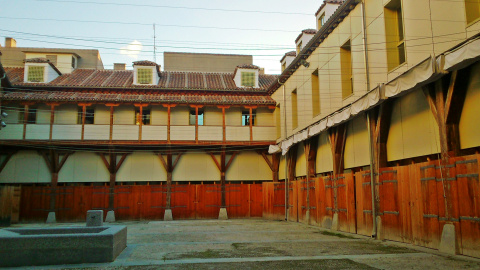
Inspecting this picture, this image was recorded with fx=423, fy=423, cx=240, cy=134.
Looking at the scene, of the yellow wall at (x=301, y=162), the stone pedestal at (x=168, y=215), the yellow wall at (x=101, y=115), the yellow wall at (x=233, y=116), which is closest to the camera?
the yellow wall at (x=301, y=162)

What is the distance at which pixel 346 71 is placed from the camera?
16953 mm

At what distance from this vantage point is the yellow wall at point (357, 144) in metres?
15.4

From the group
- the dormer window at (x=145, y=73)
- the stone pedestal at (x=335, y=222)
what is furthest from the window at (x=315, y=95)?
the dormer window at (x=145, y=73)

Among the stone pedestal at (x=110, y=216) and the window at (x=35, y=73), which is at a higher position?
the window at (x=35, y=73)

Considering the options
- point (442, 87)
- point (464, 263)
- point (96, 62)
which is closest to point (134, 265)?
point (464, 263)

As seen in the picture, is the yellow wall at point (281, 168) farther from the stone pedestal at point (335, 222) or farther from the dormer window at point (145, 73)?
the dormer window at point (145, 73)

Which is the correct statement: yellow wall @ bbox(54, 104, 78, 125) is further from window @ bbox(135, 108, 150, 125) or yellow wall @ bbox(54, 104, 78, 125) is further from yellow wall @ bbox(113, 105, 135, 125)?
window @ bbox(135, 108, 150, 125)

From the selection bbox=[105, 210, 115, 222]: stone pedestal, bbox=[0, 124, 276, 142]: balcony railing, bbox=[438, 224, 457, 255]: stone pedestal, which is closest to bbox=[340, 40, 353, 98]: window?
bbox=[438, 224, 457, 255]: stone pedestal

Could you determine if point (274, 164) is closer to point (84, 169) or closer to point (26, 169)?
point (84, 169)

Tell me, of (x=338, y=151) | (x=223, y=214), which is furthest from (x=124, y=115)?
(x=338, y=151)

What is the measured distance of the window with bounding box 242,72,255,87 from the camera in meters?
30.4

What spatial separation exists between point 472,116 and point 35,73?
26532 millimetres

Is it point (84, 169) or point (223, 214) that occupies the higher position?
point (84, 169)

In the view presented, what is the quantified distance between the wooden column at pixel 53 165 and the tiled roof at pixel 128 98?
11.1ft
